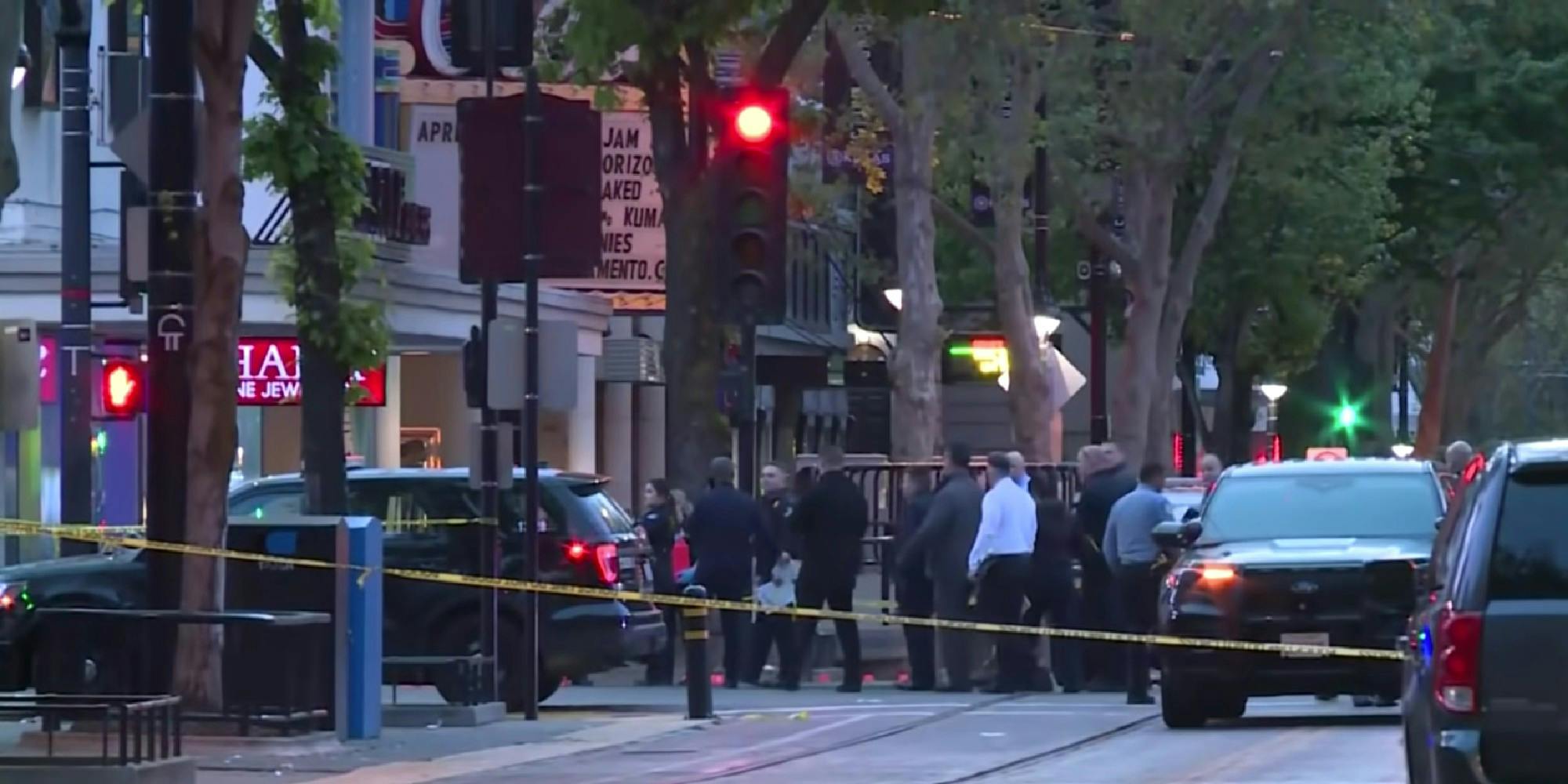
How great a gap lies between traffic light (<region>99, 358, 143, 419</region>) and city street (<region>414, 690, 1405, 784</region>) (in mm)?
6373

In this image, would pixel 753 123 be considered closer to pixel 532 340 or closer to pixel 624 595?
pixel 532 340

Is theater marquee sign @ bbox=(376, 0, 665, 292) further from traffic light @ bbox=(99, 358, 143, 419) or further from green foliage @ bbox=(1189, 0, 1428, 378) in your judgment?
green foliage @ bbox=(1189, 0, 1428, 378)

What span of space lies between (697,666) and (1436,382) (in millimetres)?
42394

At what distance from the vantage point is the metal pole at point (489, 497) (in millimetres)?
19734

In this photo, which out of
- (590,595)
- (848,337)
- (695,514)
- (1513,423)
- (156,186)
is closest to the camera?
(156,186)

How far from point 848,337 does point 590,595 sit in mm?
44978

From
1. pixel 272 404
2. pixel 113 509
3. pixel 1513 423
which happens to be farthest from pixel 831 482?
pixel 1513 423

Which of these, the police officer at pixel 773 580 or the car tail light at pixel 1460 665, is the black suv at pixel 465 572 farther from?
the car tail light at pixel 1460 665

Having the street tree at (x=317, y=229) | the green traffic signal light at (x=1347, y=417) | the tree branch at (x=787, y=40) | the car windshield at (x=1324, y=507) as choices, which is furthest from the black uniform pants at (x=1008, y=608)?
the green traffic signal light at (x=1347, y=417)

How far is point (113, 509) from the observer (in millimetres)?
32906

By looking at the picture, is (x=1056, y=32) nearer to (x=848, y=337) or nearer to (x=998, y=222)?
(x=998, y=222)

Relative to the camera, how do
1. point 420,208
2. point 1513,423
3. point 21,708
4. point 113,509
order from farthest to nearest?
1. point 1513,423
2. point 113,509
3. point 420,208
4. point 21,708

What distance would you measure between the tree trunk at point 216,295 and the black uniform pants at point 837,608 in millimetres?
7071

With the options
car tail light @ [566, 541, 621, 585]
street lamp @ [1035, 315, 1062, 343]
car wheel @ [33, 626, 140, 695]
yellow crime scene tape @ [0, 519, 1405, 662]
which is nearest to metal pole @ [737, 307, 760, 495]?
car tail light @ [566, 541, 621, 585]
